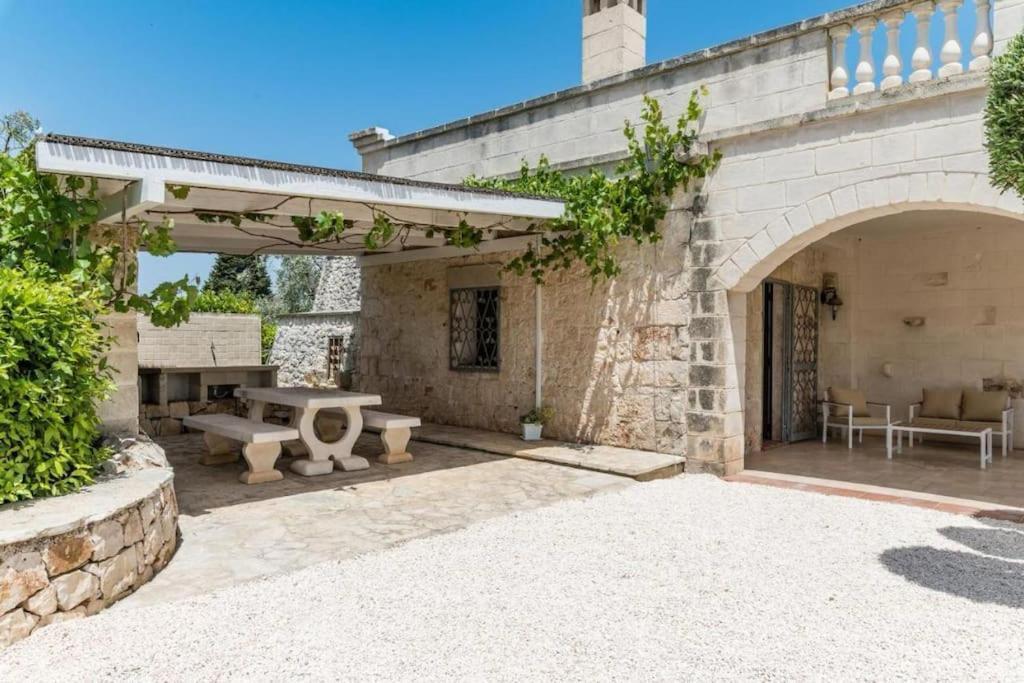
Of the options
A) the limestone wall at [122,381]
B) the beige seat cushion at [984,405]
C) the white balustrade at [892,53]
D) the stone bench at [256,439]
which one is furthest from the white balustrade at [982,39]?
the limestone wall at [122,381]

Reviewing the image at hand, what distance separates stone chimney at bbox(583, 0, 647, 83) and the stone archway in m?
3.27

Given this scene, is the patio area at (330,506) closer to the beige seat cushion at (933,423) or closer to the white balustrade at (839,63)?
the white balustrade at (839,63)

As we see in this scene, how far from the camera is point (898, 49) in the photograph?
548cm

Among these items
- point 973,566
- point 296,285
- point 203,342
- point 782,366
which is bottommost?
point 973,566

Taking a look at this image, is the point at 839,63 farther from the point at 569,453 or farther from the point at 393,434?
the point at 393,434

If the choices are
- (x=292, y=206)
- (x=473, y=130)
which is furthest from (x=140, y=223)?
(x=473, y=130)

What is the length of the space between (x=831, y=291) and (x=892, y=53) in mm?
4598

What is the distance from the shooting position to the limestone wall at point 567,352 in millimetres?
6820

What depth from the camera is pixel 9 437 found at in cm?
336

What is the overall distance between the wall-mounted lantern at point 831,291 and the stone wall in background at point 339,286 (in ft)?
26.6

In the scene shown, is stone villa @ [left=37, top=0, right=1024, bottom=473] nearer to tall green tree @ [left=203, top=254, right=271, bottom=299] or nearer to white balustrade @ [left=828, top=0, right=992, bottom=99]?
white balustrade @ [left=828, top=0, right=992, bottom=99]

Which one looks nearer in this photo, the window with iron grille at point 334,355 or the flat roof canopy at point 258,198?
the flat roof canopy at point 258,198

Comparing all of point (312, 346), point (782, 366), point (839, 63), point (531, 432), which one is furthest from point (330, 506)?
point (312, 346)

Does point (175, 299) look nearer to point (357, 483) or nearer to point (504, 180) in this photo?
point (357, 483)
